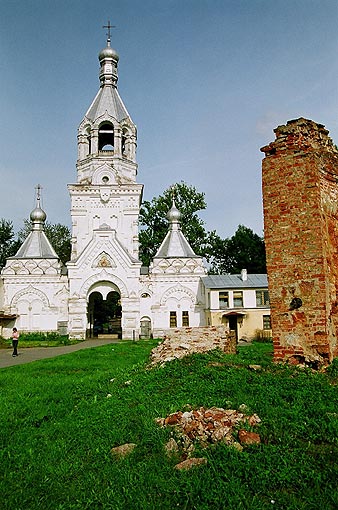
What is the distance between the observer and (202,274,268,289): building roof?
3109 cm

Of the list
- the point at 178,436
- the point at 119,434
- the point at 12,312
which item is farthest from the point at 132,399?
the point at 12,312

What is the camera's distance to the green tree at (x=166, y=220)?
45.1 m

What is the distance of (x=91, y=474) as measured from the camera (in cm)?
430

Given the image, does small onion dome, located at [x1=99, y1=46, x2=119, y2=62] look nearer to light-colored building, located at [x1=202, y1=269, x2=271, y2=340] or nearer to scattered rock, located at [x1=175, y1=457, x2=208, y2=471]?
light-colored building, located at [x1=202, y1=269, x2=271, y2=340]

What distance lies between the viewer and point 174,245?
3416 cm

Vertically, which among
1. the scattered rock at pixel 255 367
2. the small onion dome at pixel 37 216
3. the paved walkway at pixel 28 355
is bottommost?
the paved walkway at pixel 28 355

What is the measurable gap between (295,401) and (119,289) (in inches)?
1076

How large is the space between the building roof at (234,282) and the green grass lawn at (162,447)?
908 inches

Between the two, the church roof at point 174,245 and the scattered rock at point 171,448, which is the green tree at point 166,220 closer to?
the church roof at point 174,245

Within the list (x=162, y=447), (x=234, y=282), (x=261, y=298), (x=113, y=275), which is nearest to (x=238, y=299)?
(x=234, y=282)

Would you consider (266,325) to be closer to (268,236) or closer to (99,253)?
(99,253)

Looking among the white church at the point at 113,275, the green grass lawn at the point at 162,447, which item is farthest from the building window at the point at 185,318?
the green grass lawn at the point at 162,447

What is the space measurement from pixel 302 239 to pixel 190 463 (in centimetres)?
473

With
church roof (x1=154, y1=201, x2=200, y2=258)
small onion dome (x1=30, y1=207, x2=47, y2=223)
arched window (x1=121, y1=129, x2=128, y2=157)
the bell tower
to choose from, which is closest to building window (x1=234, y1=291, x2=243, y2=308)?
church roof (x1=154, y1=201, x2=200, y2=258)
